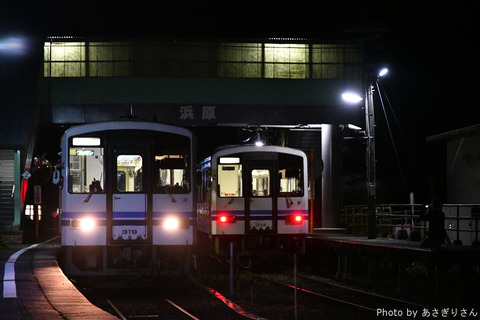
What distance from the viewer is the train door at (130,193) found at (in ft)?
44.2

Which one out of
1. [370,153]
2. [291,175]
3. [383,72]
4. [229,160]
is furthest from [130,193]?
[383,72]

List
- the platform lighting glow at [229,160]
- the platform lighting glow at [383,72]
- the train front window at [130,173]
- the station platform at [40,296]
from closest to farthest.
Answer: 1. the station platform at [40,296]
2. the train front window at [130,173]
3. the platform lighting glow at [229,160]
4. the platform lighting glow at [383,72]

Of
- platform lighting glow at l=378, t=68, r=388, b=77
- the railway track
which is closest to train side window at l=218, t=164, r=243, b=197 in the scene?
the railway track

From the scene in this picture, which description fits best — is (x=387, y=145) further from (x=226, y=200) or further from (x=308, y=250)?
(x=226, y=200)

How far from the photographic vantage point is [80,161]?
13625 millimetres

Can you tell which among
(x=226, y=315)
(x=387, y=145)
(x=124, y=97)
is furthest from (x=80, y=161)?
(x=387, y=145)

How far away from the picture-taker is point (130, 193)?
1361 centimetres

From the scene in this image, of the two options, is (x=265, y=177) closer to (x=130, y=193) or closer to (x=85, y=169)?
(x=130, y=193)

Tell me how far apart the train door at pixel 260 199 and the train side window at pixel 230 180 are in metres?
0.20

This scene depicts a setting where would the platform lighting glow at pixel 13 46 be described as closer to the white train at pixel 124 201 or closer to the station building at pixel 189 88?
the station building at pixel 189 88

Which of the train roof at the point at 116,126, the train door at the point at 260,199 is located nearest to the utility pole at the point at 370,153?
the train door at the point at 260,199

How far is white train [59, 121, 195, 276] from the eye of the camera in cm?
1344

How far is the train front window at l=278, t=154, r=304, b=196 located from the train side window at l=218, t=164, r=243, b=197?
1.00 meters

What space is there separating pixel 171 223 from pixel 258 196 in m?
4.97
